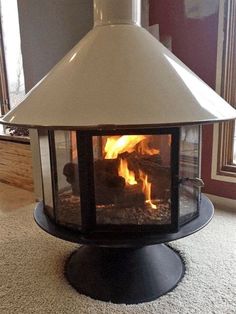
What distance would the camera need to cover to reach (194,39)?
6.48 ft

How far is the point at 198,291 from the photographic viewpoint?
1.27m

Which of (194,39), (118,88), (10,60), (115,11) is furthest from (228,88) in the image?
(10,60)

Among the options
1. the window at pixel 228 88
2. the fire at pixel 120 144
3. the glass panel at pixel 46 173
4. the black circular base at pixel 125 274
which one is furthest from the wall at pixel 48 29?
the black circular base at pixel 125 274

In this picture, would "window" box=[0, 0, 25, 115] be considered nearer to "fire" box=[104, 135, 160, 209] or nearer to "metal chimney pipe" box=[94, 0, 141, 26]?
"metal chimney pipe" box=[94, 0, 141, 26]

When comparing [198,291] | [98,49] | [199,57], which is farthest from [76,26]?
[198,291]

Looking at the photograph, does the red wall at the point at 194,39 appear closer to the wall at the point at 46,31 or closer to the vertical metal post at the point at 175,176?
the wall at the point at 46,31

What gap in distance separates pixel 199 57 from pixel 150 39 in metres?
0.87

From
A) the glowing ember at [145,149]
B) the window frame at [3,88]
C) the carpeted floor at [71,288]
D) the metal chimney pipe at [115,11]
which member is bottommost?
the carpeted floor at [71,288]

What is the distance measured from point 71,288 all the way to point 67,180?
1.52ft

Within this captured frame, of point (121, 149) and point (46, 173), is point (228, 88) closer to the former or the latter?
point (121, 149)

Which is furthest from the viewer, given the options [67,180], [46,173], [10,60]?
[10,60]

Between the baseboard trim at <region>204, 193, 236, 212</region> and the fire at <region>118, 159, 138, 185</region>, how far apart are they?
3.67ft

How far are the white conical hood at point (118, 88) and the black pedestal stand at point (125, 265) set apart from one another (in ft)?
1.52

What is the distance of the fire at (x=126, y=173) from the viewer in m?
1.20
